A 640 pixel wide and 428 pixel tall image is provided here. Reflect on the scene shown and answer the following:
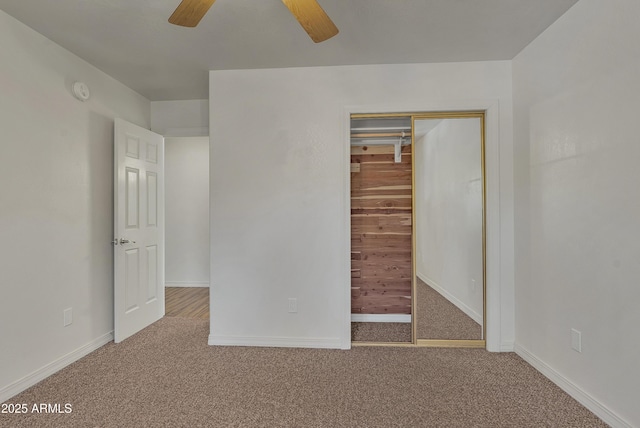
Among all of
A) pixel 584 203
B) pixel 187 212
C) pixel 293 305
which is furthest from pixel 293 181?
pixel 187 212

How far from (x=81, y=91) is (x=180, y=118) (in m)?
1.06

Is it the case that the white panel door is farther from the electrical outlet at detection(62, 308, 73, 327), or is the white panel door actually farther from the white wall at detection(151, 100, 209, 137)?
the electrical outlet at detection(62, 308, 73, 327)

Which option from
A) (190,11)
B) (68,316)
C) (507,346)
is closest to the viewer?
(190,11)

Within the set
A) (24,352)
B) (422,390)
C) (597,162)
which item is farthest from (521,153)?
(24,352)

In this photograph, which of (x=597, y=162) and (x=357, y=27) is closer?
(x=597, y=162)

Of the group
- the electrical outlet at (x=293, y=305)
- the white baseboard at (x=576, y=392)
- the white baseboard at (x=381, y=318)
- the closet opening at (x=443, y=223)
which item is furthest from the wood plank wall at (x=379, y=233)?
the white baseboard at (x=576, y=392)

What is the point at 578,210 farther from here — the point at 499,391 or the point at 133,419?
the point at 133,419

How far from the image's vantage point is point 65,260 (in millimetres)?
2355

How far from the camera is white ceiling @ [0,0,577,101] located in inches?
73.5

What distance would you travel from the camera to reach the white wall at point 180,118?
3420 mm

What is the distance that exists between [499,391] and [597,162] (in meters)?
1.50

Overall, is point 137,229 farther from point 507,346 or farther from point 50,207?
point 507,346

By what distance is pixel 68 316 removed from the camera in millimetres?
2373

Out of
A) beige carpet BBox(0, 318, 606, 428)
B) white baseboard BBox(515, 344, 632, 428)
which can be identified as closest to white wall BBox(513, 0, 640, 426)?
white baseboard BBox(515, 344, 632, 428)
